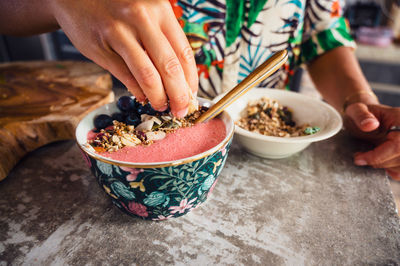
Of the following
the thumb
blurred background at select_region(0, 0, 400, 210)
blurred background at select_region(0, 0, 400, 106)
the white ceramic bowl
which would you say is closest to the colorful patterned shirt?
the white ceramic bowl

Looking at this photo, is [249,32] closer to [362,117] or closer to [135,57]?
[362,117]

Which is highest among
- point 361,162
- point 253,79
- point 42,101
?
point 253,79

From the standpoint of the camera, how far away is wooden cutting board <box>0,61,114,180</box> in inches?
29.2

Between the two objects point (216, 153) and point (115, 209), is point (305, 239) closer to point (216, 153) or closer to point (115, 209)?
point (216, 153)

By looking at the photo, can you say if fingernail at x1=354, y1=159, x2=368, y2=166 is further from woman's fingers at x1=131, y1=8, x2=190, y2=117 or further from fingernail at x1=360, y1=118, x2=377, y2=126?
woman's fingers at x1=131, y1=8, x2=190, y2=117

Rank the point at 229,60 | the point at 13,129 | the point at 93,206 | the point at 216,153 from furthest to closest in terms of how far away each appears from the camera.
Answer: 1. the point at 229,60
2. the point at 13,129
3. the point at 93,206
4. the point at 216,153

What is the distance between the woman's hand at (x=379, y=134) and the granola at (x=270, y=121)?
15 centimetres

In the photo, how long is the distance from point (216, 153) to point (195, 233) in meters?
0.18

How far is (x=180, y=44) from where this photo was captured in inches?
19.6

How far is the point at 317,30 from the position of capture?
106 cm

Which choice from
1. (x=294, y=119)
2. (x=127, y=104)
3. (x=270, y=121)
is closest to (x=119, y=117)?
(x=127, y=104)

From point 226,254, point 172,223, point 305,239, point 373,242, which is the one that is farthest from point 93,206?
point 373,242

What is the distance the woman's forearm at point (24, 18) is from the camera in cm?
67

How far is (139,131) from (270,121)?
42 cm
